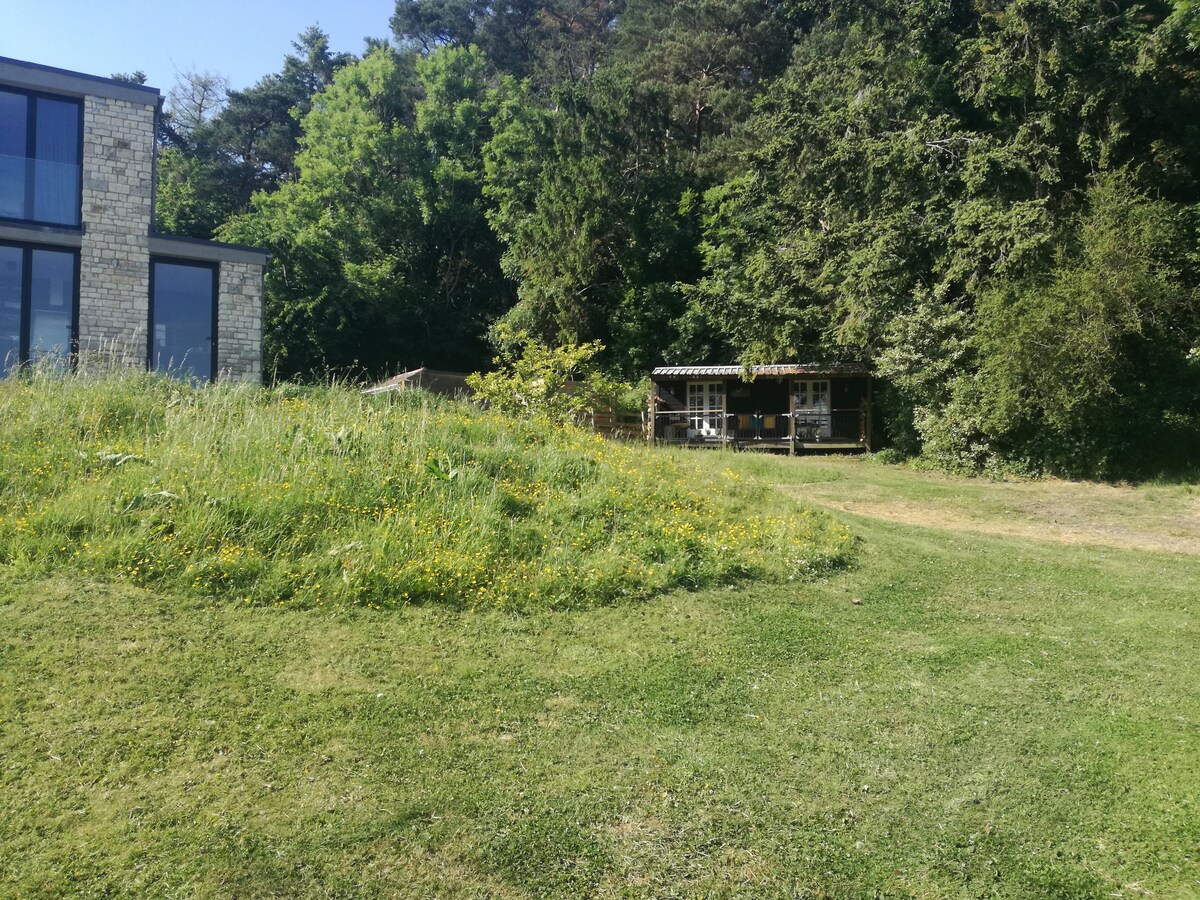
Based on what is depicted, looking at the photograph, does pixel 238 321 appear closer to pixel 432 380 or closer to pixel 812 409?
pixel 432 380

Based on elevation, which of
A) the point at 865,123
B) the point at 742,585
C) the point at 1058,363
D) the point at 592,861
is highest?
the point at 865,123

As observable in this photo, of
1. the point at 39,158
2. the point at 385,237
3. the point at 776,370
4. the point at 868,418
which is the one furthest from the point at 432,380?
the point at 385,237

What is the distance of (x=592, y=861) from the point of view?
10.7 ft

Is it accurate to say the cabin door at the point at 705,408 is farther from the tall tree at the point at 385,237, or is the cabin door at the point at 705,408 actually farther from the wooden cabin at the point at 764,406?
the tall tree at the point at 385,237

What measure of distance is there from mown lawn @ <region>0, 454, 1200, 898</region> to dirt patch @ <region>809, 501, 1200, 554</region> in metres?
5.10

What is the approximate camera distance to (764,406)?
26797 millimetres

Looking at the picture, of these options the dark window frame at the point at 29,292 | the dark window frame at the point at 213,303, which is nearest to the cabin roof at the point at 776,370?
the dark window frame at the point at 213,303

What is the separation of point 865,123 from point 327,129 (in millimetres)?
24004

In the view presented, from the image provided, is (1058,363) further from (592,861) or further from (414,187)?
(414,187)

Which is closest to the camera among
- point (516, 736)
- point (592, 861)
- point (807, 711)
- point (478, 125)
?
point (592, 861)

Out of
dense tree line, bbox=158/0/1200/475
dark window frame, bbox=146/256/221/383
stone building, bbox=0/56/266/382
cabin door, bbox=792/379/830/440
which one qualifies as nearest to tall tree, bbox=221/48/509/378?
dense tree line, bbox=158/0/1200/475

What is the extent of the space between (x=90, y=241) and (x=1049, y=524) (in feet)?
54.8

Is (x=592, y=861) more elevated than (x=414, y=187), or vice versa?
(x=414, y=187)

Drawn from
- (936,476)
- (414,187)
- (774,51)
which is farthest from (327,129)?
(936,476)
